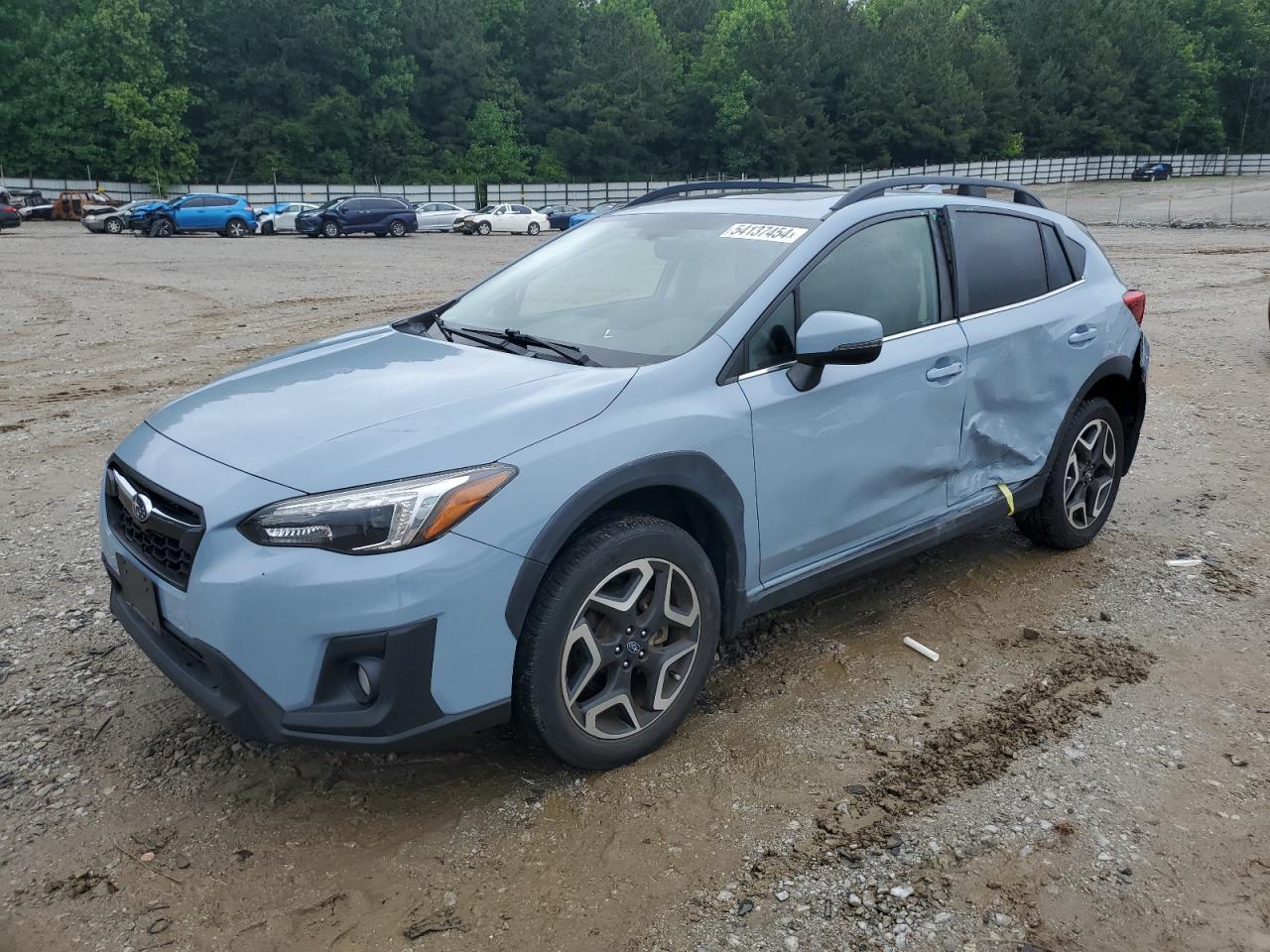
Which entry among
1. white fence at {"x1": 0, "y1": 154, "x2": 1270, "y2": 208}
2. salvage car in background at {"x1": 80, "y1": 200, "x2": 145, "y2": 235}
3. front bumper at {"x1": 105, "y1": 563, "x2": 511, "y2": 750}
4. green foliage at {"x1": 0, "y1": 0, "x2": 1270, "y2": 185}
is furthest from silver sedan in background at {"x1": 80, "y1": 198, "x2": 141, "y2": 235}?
front bumper at {"x1": 105, "y1": 563, "x2": 511, "y2": 750}

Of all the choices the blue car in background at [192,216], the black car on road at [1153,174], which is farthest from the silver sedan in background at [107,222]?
the black car on road at [1153,174]

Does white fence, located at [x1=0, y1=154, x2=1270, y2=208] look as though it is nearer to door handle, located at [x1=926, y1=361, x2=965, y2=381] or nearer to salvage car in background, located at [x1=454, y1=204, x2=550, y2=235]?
salvage car in background, located at [x1=454, y1=204, x2=550, y2=235]

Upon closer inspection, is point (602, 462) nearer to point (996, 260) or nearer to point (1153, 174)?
point (996, 260)

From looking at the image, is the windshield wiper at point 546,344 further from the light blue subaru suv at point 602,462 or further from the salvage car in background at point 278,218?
the salvage car in background at point 278,218

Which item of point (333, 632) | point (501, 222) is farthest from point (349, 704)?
point (501, 222)

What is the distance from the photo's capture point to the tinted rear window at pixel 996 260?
4383mm

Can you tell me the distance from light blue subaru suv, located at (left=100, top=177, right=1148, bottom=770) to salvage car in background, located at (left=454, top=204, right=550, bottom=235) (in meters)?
36.0

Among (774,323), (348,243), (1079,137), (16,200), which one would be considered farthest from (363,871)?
(1079,137)

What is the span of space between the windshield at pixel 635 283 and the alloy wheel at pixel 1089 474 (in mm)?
2072

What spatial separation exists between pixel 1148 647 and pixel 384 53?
7172 centimetres

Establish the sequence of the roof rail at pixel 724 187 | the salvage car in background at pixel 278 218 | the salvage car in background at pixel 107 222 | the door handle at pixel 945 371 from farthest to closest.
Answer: the salvage car in background at pixel 278 218 → the salvage car in background at pixel 107 222 → the roof rail at pixel 724 187 → the door handle at pixel 945 371

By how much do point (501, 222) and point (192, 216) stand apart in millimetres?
11275

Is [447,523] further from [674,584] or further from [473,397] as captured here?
[674,584]

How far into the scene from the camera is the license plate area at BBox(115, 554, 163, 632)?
9.73ft
